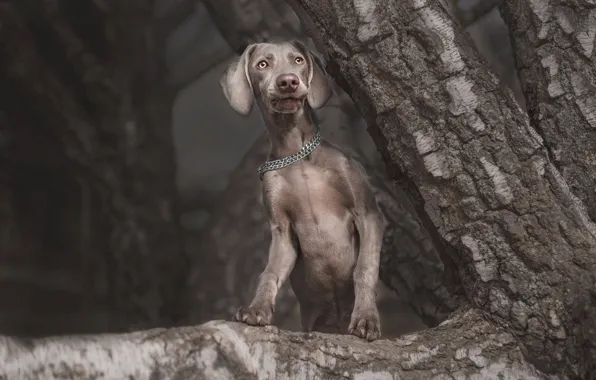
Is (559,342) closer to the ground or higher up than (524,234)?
closer to the ground

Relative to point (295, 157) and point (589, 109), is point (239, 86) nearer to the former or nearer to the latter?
point (295, 157)

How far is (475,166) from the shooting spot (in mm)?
2334

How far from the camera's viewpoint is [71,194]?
15.3 feet

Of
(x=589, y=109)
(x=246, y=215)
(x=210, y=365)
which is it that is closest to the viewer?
(x=210, y=365)

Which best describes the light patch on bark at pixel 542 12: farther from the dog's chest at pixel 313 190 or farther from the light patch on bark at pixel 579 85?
the dog's chest at pixel 313 190

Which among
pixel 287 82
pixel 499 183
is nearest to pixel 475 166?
pixel 499 183

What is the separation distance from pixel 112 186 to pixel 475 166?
→ 2.65 m

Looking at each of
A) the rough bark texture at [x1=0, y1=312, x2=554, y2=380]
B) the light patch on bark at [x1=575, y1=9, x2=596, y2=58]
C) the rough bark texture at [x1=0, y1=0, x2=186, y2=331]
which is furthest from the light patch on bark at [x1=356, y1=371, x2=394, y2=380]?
the rough bark texture at [x1=0, y1=0, x2=186, y2=331]

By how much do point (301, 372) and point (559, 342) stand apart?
2.23 feet

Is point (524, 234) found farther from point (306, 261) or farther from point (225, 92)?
point (225, 92)

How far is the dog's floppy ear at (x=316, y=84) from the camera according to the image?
273 cm

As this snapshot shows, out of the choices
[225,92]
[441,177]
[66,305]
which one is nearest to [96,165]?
[66,305]

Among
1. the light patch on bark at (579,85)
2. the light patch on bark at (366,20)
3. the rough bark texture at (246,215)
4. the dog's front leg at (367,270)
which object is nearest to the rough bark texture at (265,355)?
the dog's front leg at (367,270)

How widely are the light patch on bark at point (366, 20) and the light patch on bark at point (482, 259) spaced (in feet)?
1.98
